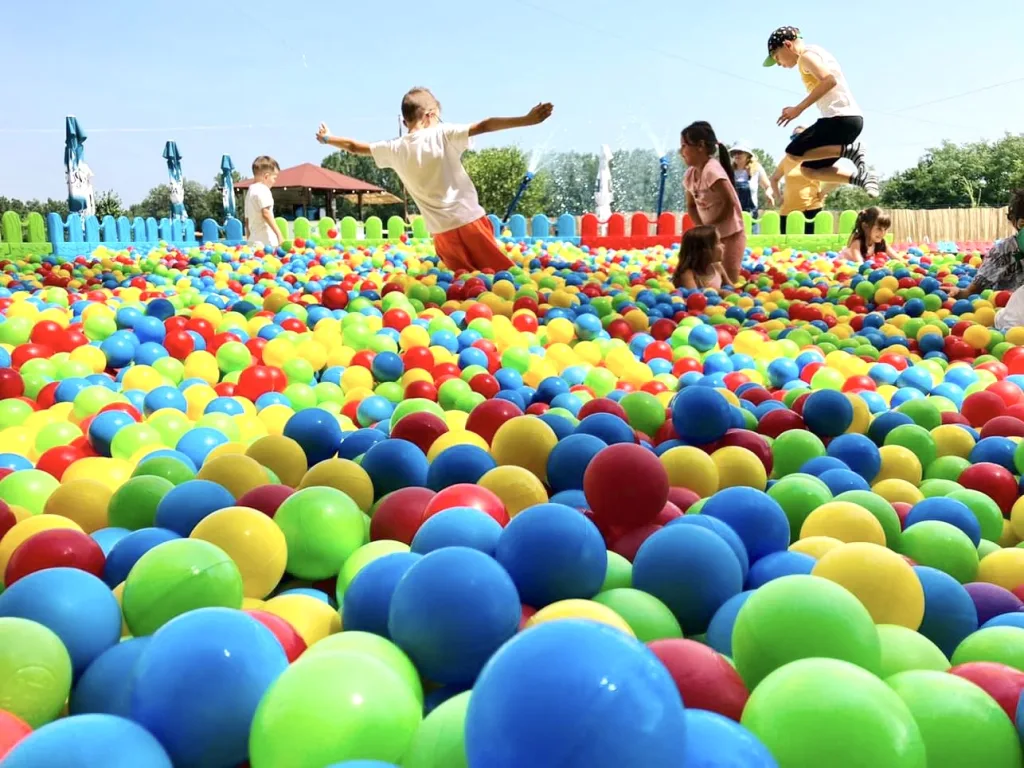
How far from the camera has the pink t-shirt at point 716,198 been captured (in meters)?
5.77

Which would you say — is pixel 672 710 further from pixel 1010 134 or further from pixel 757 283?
pixel 1010 134

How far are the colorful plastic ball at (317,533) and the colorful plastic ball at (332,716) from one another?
58cm

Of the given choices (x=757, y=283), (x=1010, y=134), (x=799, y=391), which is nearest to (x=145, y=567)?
(x=799, y=391)

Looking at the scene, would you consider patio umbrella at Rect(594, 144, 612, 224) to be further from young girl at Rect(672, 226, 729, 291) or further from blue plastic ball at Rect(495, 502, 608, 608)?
blue plastic ball at Rect(495, 502, 608, 608)

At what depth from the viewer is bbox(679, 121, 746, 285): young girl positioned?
18.7 ft

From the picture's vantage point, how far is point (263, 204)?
8469mm

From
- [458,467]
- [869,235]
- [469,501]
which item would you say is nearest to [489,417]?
[458,467]

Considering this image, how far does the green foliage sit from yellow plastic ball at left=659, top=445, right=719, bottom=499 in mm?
45327

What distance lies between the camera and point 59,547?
1.52 m

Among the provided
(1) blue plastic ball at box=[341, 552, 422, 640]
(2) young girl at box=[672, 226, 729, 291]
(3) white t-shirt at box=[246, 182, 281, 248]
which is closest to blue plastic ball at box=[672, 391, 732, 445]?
(1) blue plastic ball at box=[341, 552, 422, 640]

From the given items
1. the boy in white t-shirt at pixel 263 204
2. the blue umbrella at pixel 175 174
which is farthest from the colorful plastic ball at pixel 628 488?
the blue umbrella at pixel 175 174

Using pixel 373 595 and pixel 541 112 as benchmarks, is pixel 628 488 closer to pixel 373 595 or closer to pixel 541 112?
pixel 373 595

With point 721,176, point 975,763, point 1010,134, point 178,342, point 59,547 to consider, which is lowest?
point 975,763

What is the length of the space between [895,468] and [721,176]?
3912 mm
